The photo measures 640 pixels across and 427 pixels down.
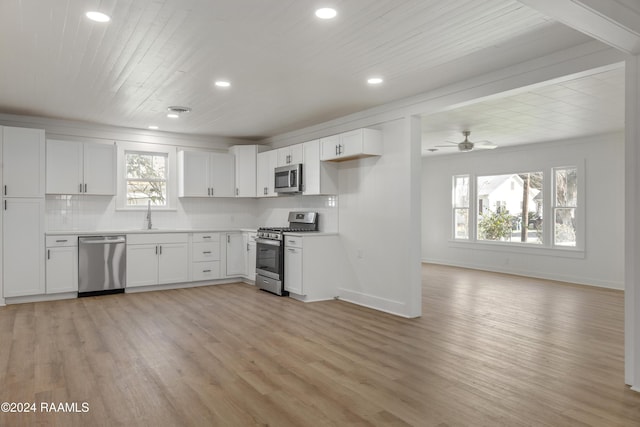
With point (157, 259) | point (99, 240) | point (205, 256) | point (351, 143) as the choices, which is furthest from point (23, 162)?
point (351, 143)

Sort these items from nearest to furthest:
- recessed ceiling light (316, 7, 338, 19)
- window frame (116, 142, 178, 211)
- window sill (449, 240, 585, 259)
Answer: recessed ceiling light (316, 7, 338, 19) → window frame (116, 142, 178, 211) → window sill (449, 240, 585, 259)

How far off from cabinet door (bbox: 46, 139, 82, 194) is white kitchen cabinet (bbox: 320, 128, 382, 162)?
3648 millimetres

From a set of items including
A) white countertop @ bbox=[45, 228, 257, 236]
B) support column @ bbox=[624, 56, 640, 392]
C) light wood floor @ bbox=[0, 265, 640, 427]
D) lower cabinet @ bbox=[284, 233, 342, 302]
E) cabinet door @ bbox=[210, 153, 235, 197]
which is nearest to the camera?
light wood floor @ bbox=[0, 265, 640, 427]

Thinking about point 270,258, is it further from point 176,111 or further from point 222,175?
point 176,111

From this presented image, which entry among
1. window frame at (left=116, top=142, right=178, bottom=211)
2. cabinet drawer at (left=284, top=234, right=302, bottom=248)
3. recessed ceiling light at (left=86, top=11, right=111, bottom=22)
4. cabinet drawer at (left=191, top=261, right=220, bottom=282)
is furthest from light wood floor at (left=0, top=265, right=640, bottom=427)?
recessed ceiling light at (left=86, top=11, right=111, bottom=22)

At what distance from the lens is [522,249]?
8.27 m

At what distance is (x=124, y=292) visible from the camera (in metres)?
6.29

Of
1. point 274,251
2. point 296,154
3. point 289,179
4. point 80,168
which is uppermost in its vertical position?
point 296,154

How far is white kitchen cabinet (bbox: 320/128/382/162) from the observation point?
5125mm

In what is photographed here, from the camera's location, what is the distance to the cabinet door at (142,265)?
6.28m

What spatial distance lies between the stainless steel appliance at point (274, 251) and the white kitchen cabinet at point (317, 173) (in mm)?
565

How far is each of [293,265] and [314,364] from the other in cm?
257

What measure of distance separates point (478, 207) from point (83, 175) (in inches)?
300

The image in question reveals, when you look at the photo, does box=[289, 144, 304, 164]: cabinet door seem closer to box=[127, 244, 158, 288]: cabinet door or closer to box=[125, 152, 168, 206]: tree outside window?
box=[125, 152, 168, 206]: tree outside window
